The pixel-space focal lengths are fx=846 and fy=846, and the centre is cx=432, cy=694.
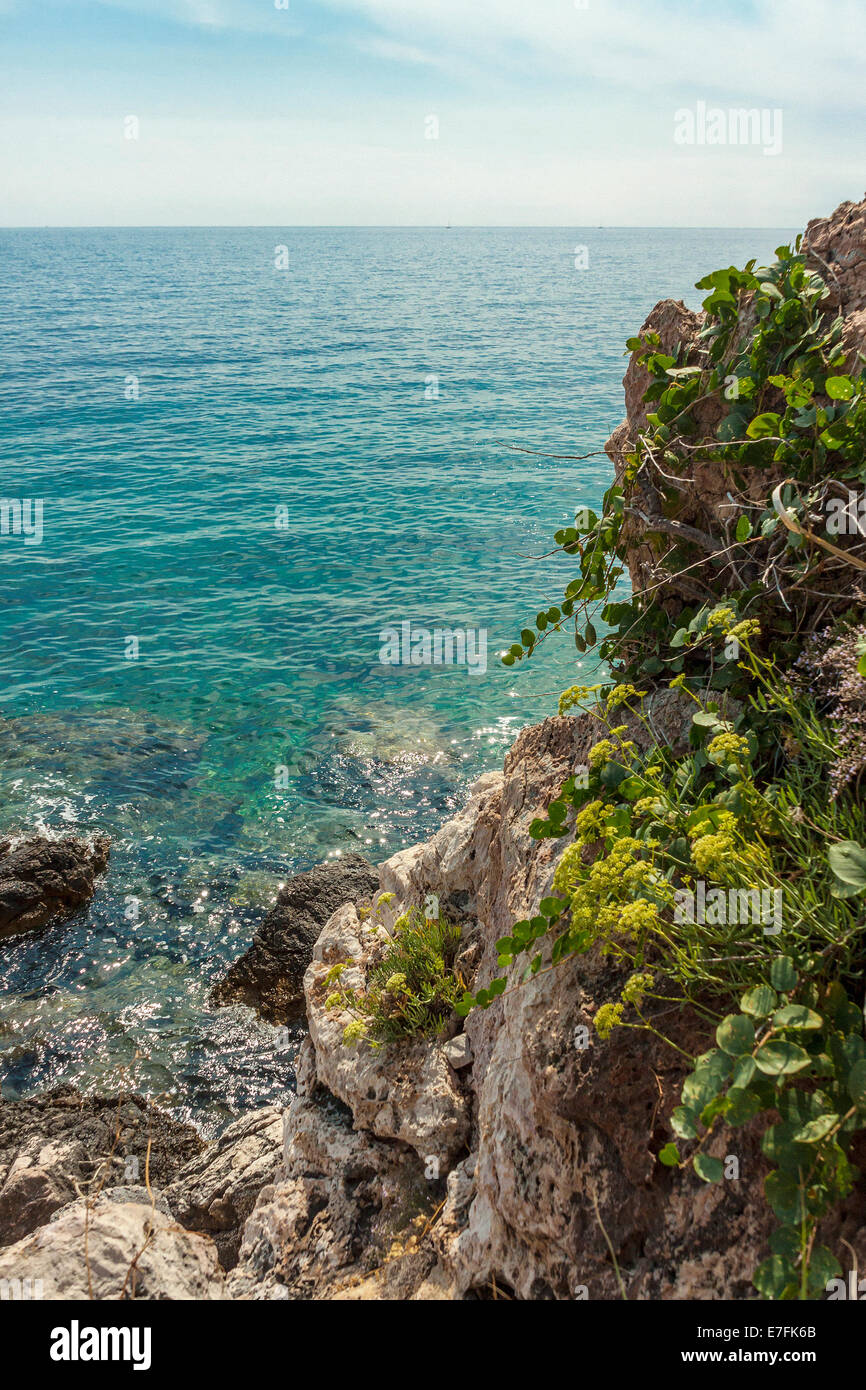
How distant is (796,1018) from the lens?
92.6 inches

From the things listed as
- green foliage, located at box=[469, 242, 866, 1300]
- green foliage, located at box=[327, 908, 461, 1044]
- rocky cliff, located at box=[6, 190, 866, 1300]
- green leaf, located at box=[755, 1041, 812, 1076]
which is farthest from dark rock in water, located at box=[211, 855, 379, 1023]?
green leaf, located at box=[755, 1041, 812, 1076]

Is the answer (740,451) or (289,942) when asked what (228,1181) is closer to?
(289,942)

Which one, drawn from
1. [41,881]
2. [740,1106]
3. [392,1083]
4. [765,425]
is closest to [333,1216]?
[392,1083]

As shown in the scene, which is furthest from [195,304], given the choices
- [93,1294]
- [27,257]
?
[27,257]

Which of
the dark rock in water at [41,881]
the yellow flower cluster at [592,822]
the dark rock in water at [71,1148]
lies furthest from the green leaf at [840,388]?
the dark rock in water at [41,881]

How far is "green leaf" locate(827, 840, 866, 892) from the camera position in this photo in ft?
8.00

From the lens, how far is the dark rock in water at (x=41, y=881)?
389 inches

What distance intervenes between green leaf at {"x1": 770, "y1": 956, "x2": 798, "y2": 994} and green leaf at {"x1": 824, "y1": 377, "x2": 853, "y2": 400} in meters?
2.27

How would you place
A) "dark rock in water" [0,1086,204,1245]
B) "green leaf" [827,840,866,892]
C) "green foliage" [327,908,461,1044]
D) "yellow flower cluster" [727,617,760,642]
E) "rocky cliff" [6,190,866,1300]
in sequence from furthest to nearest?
"dark rock in water" [0,1086,204,1245] → "green foliage" [327,908,461,1044] → "yellow flower cluster" [727,617,760,642] → "rocky cliff" [6,190,866,1300] → "green leaf" [827,840,866,892]

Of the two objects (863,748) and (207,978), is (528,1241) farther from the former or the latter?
(207,978)

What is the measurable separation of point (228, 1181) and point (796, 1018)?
5.46 meters

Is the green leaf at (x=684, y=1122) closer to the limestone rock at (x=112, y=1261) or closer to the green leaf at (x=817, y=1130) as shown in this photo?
the green leaf at (x=817, y=1130)

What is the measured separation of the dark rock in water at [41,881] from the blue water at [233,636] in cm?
25

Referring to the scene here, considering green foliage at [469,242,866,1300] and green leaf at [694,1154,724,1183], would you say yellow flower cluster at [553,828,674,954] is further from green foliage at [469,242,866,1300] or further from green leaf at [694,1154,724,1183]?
green leaf at [694,1154,724,1183]
